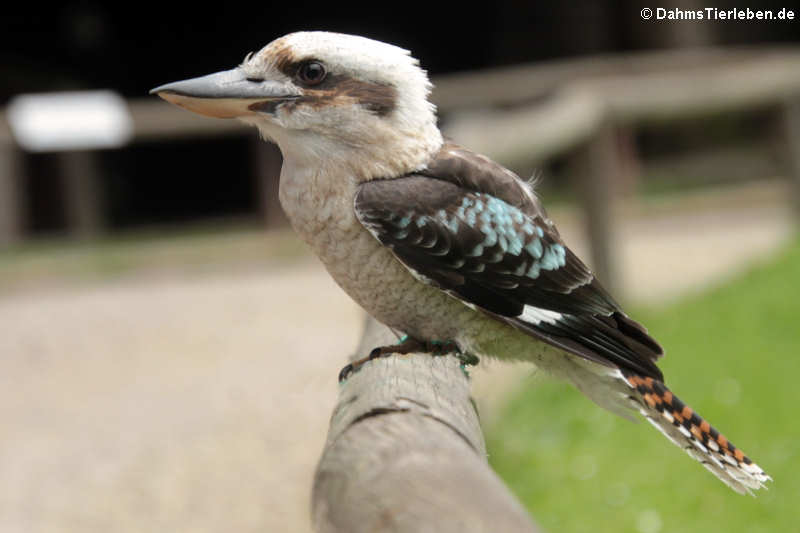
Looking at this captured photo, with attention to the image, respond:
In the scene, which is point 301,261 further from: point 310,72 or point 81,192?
point 310,72

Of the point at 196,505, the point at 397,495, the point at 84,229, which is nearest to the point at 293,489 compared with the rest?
the point at 196,505

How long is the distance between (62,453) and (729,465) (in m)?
2.74

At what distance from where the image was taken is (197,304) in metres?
6.02

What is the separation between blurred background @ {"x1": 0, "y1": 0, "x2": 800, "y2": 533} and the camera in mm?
3400

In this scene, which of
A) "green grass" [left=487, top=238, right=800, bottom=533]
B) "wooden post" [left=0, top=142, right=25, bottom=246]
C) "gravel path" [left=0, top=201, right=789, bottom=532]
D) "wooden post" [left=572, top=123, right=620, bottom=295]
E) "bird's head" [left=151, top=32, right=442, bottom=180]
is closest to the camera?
"bird's head" [left=151, top=32, right=442, bottom=180]

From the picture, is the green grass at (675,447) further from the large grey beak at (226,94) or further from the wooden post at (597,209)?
the large grey beak at (226,94)

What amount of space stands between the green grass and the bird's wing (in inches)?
59.3

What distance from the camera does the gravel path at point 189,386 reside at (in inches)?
131

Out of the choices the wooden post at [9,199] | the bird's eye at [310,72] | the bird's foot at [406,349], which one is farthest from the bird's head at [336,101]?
the wooden post at [9,199]

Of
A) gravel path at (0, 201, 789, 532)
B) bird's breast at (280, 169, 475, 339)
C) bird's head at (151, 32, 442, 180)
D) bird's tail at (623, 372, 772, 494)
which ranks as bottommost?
gravel path at (0, 201, 789, 532)

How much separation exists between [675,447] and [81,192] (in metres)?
5.46

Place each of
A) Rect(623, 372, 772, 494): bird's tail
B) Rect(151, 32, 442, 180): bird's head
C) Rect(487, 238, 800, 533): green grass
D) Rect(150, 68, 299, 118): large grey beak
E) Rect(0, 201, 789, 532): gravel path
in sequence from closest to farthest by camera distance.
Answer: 1. Rect(150, 68, 299, 118): large grey beak
2. Rect(151, 32, 442, 180): bird's head
3. Rect(623, 372, 772, 494): bird's tail
4. Rect(487, 238, 800, 533): green grass
5. Rect(0, 201, 789, 532): gravel path

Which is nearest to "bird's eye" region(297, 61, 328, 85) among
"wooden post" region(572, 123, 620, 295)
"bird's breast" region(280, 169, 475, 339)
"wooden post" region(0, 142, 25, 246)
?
"bird's breast" region(280, 169, 475, 339)

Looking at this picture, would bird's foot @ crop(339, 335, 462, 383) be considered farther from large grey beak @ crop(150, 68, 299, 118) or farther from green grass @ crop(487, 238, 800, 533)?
green grass @ crop(487, 238, 800, 533)
